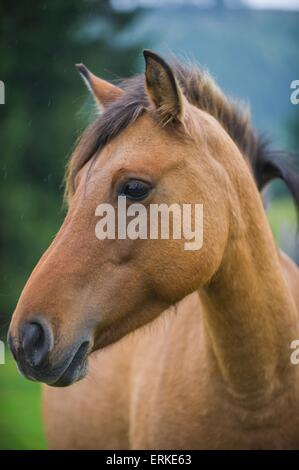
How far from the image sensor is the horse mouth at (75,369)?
1.37 metres

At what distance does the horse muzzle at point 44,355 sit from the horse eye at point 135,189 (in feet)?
1.07

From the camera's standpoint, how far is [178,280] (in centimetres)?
150

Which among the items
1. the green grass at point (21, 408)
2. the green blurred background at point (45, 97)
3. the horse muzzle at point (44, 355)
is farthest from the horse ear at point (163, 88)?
the green blurred background at point (45, 97)

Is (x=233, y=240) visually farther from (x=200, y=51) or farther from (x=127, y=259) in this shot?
(x=200, y=51)

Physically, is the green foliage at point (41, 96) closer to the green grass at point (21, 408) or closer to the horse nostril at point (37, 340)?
the green grass at point (21, 408)

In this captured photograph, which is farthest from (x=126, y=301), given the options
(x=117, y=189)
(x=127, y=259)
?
(x=117, y=189)

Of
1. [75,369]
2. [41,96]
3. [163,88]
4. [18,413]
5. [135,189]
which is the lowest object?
[18,413]

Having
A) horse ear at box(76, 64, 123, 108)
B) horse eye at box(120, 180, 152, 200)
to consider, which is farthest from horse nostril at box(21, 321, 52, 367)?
horse ear at box(76, 64, 123, 108)

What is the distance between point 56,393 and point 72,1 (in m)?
3.88

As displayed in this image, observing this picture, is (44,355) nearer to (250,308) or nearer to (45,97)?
(250,308)

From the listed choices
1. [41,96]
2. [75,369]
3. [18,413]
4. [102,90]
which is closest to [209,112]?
[102,90]

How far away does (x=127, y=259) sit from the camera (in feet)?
4.74

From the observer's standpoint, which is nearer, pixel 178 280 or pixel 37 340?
pixel 37 340

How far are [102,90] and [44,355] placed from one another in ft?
2.48
